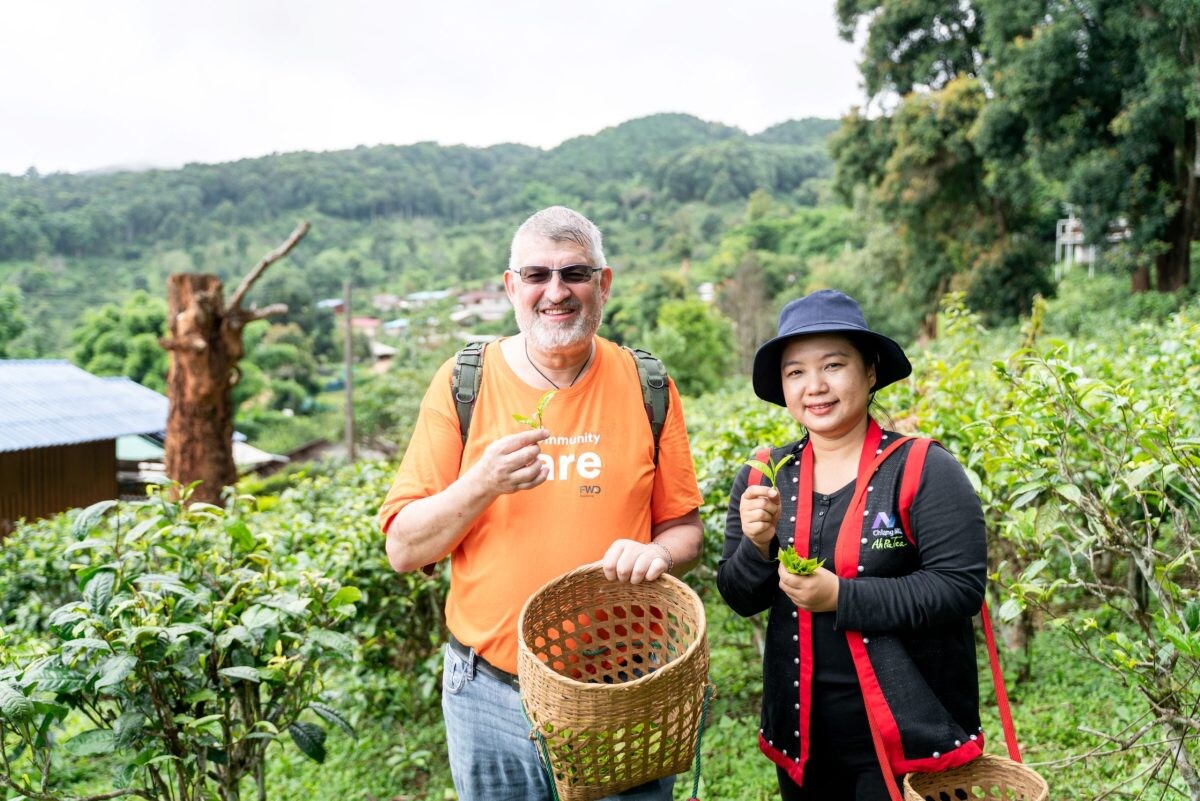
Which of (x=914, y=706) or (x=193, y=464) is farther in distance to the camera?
(x=193, y=464)

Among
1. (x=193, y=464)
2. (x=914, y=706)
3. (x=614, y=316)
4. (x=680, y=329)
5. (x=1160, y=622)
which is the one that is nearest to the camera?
(x=914, y=706)

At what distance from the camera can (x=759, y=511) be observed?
160 centimetres

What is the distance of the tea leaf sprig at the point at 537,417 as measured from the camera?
1.73 meters

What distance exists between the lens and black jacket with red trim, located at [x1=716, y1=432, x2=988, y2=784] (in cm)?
157

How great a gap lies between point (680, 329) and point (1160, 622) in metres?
33.2

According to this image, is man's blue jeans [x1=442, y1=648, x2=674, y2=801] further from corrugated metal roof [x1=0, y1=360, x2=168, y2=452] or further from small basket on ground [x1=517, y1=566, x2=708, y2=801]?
corrugated metal roof [x1=0, y1=360, x2=168, y2=452]

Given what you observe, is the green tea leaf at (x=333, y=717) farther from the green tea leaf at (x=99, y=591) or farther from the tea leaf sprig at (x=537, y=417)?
the tea leaf sprig at (x=537, y=417)

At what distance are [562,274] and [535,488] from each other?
49cm

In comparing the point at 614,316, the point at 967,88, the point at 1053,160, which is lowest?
the point at 614,316

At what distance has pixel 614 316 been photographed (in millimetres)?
48188

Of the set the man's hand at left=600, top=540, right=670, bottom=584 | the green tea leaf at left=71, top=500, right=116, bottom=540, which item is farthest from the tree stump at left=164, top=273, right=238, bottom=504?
the man's hand at left=600, top=540, right=670, bottom=584

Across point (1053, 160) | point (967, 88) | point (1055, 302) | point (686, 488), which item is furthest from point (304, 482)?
point (1055, 302)

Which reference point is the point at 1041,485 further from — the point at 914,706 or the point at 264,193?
the point at 264,193

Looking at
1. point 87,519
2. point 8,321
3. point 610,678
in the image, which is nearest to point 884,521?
point 610,678
